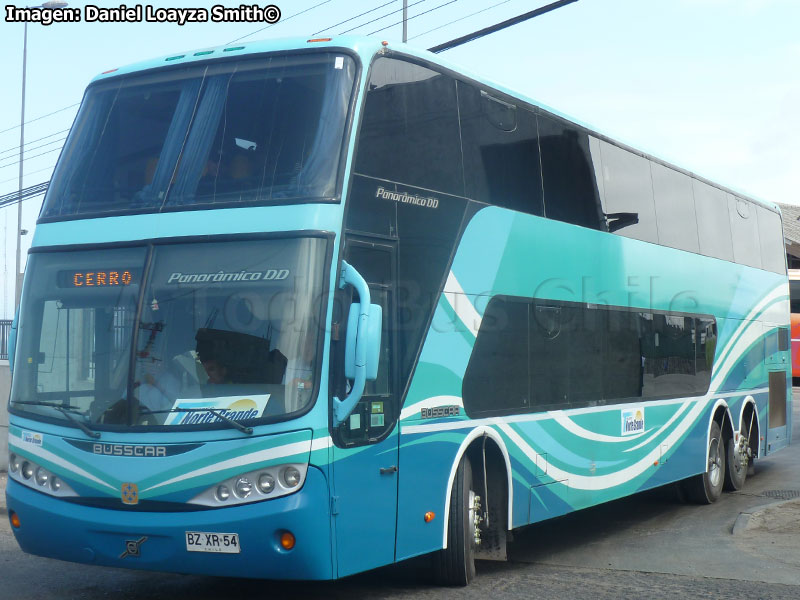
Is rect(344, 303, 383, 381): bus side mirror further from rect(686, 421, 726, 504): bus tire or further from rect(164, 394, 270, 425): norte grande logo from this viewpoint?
rect(686, 421, 726, 504): bus tire

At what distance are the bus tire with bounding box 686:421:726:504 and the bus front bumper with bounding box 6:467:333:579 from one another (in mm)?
8782

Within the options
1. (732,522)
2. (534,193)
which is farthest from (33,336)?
(732,522)

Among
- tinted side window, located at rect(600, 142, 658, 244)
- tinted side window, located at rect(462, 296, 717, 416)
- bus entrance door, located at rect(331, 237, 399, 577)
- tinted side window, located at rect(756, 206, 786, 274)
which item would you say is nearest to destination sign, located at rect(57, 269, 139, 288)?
bus entrance door, located at rect(331, 237, 399, 577)

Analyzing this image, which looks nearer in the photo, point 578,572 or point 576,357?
point 578,572

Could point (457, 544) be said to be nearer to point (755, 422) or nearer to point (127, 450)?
point (127, 450)

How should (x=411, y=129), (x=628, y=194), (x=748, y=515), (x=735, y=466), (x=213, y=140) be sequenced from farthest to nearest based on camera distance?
1. (x=735, y=466)
2. (x=748, y=515)
3. (x=628, y=194)
4. (x=411, y=129)
5. (x=213, y=140)

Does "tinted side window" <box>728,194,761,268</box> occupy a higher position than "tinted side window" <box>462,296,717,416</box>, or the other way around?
"tinted side window" <box>728,194,761,268</box>

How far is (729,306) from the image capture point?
15.2 meters

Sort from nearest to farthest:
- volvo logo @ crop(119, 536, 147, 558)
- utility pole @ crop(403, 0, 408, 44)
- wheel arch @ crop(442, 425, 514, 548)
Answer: volvo logo @ crop(119, 536, 147, 558), wheel arch @ crop(442, 425, 514, 548), utility pole @ crop(403, 0, 408, 44)

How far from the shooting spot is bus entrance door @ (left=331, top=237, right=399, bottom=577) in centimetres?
705

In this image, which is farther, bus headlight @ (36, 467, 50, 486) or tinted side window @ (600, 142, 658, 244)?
tinted side window @ (600, 142, 658, 244)

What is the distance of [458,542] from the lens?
27.8 feet

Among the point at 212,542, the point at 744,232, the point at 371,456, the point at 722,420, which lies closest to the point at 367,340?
the point at 371,456

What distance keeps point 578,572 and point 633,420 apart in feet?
9.68
